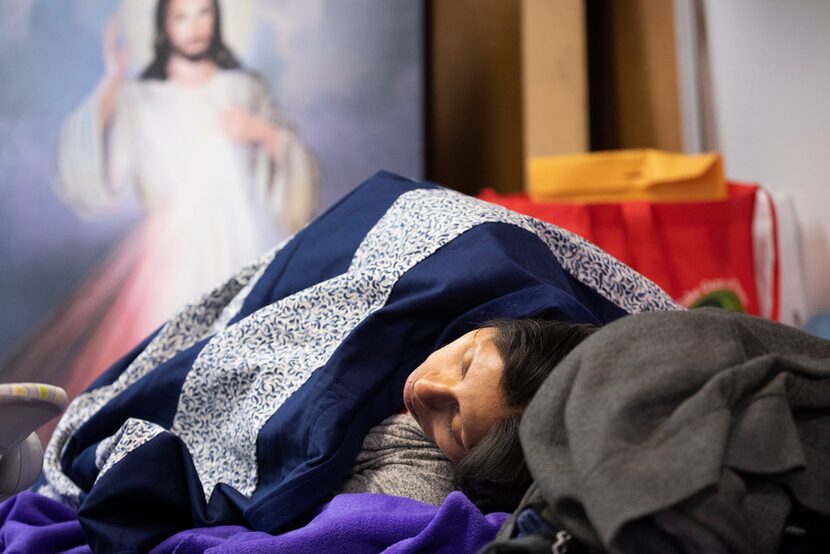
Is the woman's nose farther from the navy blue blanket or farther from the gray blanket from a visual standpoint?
the gray blanket

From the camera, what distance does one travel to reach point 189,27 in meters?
3.23

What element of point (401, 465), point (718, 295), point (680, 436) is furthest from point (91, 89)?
point (680, 436)

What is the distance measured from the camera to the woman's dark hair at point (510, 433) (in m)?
1.04

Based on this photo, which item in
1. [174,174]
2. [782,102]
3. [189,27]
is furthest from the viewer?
[189,27]

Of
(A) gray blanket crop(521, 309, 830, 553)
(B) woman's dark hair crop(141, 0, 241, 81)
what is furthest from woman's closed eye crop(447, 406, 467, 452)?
(B) woman's dark hair crop(141, 0, 241, 81)

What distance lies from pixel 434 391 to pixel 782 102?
6.05 feet

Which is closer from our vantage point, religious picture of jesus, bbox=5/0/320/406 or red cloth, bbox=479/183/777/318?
red cloth, bbox=479/183/777/318

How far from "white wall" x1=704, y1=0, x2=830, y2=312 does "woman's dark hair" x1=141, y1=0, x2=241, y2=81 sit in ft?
5.14

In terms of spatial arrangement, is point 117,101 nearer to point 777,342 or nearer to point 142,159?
point 142,159

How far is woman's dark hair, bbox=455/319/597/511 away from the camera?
1043mm

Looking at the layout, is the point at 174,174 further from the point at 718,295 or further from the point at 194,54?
the point at 718,295

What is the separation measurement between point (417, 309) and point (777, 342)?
512 mm

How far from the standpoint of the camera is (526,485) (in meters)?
1.07

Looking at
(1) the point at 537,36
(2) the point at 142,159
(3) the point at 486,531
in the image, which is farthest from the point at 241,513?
(1) the point at 537,36
